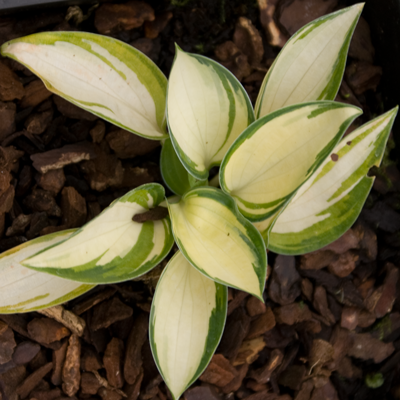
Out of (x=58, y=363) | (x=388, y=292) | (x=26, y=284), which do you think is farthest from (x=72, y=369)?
(x=388, y=292)

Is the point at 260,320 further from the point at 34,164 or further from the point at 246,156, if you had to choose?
the point at 34,164

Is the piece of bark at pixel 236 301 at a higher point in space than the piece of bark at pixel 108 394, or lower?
higher

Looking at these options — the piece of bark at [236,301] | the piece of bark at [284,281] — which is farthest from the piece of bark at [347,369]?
the piece of bark at [236,301]

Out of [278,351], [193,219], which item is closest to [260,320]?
[278,351]

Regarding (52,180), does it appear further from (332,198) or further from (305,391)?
(305,391)

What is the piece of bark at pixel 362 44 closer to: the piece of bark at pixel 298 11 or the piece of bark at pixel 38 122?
the piece of bark at pixel 298 11

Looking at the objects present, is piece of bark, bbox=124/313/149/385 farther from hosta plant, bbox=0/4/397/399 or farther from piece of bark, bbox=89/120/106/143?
piece of bark, bbox=89/120/106/143
